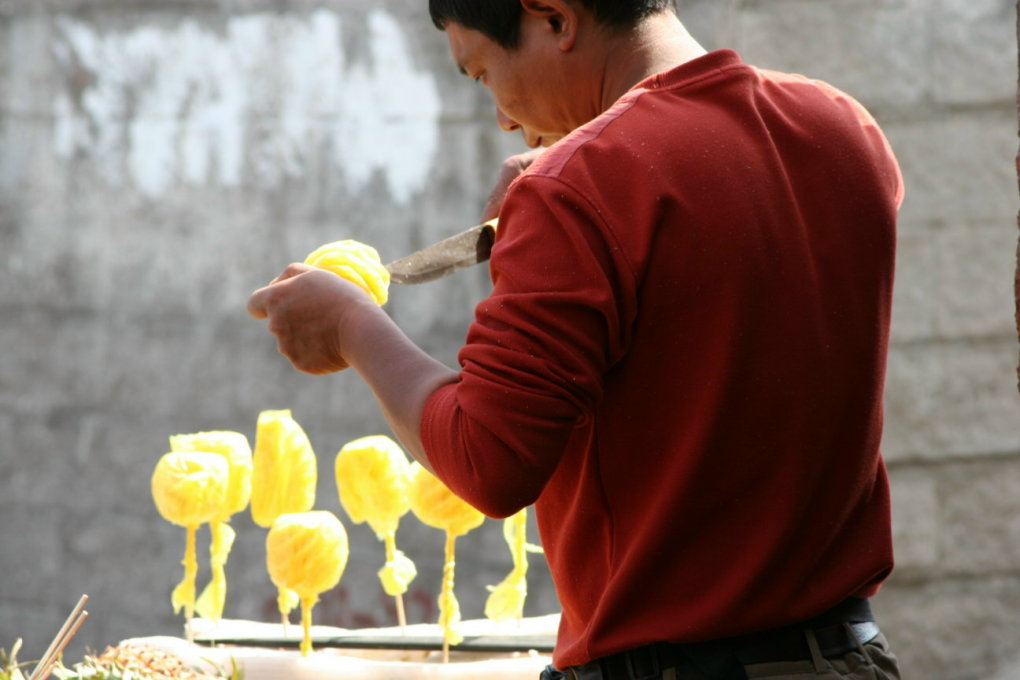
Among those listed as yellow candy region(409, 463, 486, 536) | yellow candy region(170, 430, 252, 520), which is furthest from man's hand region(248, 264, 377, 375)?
yellow candy region(170, 430, 252, 520)

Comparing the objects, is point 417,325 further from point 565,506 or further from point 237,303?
point 565,506

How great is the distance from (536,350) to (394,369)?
158mm

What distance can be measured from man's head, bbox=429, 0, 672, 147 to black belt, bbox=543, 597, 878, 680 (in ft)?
1.45

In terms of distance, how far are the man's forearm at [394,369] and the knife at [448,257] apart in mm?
223

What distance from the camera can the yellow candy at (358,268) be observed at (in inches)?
45.9

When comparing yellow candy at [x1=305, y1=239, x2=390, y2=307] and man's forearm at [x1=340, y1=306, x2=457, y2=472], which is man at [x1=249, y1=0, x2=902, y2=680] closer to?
man's forearm at [x1=340, y1=306, x2=457, y2=472]

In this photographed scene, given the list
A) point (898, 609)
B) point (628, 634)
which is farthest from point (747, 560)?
point (898, 609)

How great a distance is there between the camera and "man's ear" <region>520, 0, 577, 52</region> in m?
0.94

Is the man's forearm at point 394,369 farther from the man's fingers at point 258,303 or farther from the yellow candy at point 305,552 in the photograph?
the yellow candy at point 305,552

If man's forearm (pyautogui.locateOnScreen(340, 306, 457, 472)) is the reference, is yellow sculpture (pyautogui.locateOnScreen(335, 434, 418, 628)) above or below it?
below

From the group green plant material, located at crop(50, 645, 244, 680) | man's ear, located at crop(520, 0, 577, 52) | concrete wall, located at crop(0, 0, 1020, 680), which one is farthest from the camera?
concrete wall, located at crop(0, 0, 1020, 680)

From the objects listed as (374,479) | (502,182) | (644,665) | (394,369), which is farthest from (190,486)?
(644,665)

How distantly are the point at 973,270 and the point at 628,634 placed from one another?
69.4 inches

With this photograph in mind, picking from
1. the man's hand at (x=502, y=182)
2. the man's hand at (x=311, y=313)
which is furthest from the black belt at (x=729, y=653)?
the man's hand at (x=502, y=182)
